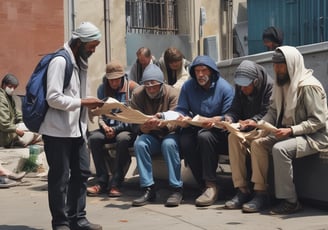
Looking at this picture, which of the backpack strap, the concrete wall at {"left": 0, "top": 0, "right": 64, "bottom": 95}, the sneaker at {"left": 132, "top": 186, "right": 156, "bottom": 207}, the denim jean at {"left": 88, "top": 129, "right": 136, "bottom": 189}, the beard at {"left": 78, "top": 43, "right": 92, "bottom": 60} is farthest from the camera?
the concrete wall at {"left": 0, "top": 0, "right": 64, "bottom": 95}

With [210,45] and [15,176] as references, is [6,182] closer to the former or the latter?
[15,176]

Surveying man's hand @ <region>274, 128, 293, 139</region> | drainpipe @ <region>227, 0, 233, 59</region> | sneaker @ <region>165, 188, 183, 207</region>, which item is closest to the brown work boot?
sneaker @ <region>165, 188, 183, 207</region>

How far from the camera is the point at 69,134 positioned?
17.3 feet

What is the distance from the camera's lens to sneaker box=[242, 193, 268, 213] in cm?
607

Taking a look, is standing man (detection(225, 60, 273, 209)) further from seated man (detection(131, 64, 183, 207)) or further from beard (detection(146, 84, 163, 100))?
beard (detection(146, 84, 163, 100))

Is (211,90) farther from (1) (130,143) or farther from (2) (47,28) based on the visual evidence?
(2) (47,28)

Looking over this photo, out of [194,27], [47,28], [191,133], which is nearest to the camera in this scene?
[191,133]

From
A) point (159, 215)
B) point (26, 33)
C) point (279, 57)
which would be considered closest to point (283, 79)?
point (279, 57)

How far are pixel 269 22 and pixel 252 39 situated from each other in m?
0.50

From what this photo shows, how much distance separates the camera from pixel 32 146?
9.24 m

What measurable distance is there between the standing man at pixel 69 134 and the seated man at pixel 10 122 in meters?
3.74

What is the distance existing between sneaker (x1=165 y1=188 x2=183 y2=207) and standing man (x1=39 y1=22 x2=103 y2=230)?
1092mm

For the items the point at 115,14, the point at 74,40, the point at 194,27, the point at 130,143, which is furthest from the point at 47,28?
the point at 74,40

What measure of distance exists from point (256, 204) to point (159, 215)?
0.90 m
